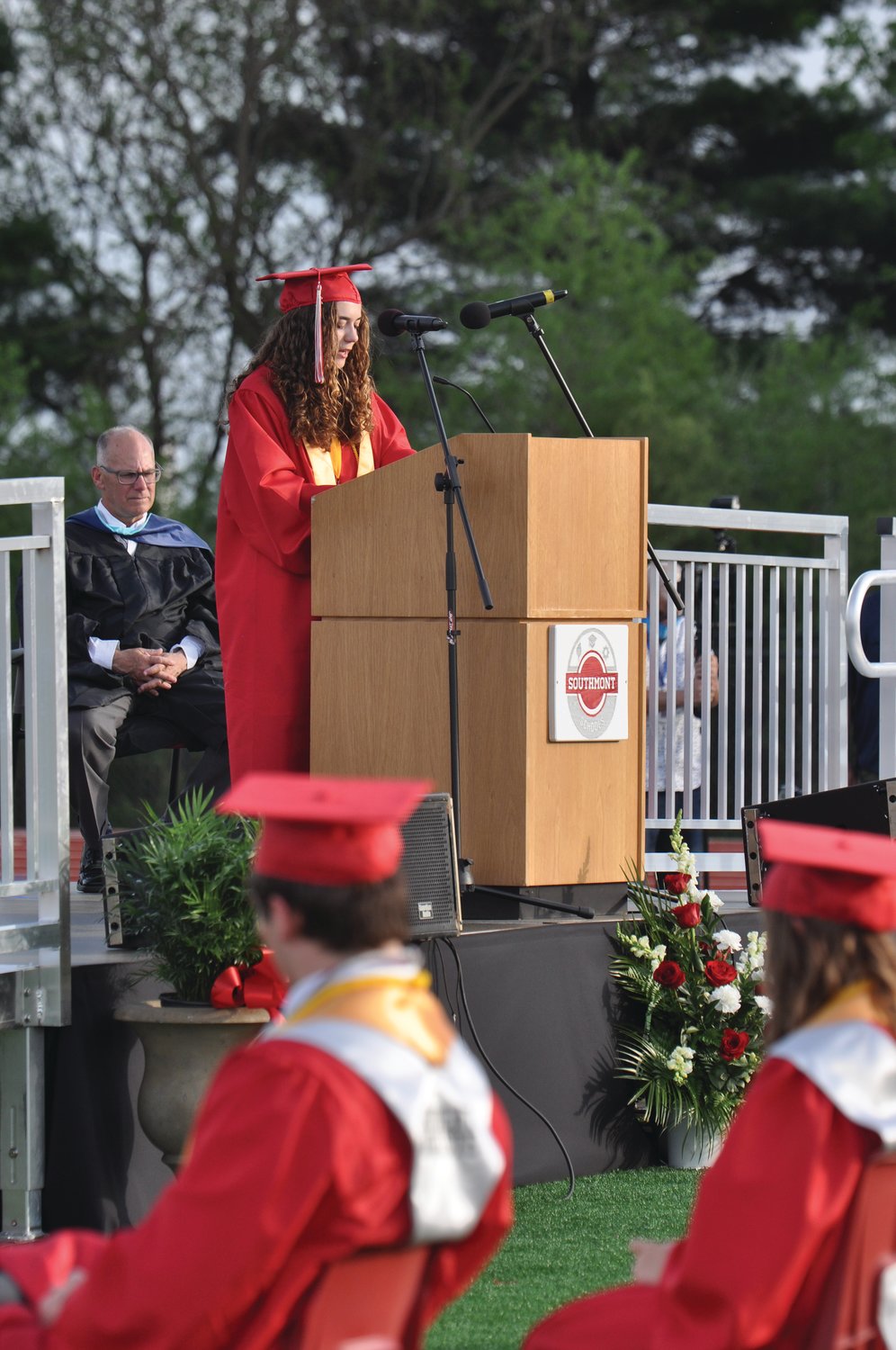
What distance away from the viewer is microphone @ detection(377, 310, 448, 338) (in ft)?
16.1

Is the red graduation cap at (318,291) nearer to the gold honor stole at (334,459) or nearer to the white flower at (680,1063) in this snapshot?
the gold honor stole at (334,459)

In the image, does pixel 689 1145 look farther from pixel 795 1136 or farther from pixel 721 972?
pixel 795 1136

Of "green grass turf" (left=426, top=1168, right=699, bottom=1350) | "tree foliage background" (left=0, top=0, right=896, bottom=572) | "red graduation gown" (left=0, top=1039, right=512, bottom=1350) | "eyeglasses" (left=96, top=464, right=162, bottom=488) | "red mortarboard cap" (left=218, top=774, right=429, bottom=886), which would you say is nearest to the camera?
"red graduation gown" (left=0, top=1039, right=512, bottom=1350)

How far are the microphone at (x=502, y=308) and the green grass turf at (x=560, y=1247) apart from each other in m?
2.25

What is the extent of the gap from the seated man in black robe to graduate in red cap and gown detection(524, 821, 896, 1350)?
151 inches

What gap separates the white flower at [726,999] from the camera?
17.7 ft

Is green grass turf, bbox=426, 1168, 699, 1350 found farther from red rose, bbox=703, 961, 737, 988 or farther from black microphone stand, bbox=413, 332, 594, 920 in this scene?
black microphone stand, bbox=413, 332, 594, 920

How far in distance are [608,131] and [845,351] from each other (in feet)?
12.0

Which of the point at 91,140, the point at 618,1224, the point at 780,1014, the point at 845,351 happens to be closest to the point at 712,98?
the point at 845,351

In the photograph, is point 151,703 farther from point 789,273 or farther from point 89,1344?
point 789,273

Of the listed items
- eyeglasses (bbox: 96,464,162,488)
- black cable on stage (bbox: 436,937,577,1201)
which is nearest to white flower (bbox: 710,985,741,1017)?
black cable on stage (bbox: 436,937,577,1201)

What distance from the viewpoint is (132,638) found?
260 inches

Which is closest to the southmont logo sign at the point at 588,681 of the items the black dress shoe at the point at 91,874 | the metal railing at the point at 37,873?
the metal railing at the point at 37,873

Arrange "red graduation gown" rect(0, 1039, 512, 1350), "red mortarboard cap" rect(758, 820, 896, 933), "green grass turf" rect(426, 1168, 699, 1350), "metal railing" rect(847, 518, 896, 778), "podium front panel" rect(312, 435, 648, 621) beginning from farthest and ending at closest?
1. "metal railing" rect(847, 518, 896, 778)
2. "podium front panel" rect(312, 435, 648, 621)
3. "green grass turf" rect(426, 1168, 699, 1350)
4. "red mortarboard cap" rect(758, 820, 896, 933)
5. "red graduation gown" rect(0, 1039, 512, 1350)
